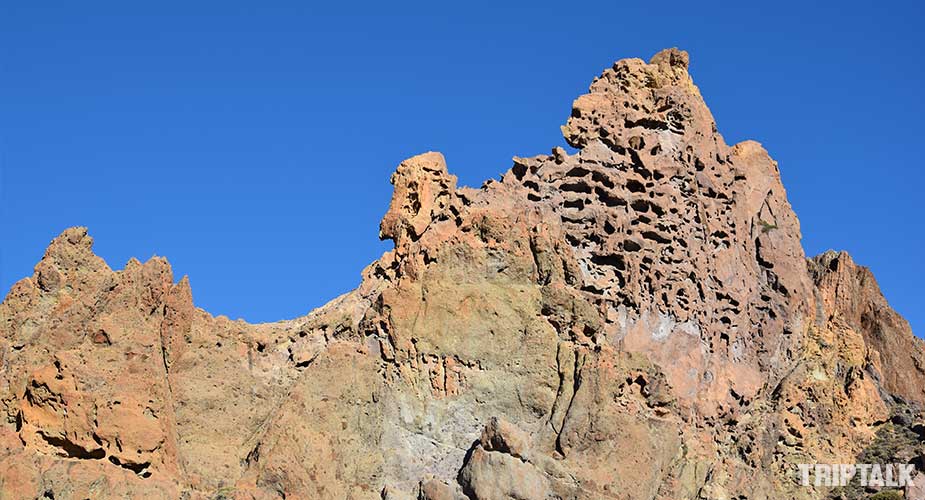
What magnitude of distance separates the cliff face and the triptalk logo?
43cm

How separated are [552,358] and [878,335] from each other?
20463 millimetres

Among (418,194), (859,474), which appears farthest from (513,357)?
(859,474)

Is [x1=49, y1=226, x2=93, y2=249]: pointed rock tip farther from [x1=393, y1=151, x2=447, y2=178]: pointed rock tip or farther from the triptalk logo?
the triptalk logo

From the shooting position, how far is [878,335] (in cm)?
6650

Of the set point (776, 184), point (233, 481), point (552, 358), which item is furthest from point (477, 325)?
point (776, 184)

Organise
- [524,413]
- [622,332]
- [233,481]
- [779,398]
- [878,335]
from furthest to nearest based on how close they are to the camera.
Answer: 1. [878,335]
2. [779,398]
3. [622,332]
4. [524,413]
5. [233,481]

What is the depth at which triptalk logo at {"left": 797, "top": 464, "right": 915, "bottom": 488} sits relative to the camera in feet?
193

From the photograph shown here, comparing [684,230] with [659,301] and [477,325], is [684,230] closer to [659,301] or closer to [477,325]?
[659,301]

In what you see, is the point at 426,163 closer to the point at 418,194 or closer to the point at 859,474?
the point at 418,194

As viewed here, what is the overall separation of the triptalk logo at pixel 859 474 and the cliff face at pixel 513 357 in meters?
0.43

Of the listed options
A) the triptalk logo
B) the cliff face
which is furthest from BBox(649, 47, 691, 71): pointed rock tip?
the triptalk logo

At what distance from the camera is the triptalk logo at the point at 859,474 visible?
193ft

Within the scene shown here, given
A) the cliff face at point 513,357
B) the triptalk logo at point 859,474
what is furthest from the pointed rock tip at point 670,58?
the triptalk logo at point 859,474

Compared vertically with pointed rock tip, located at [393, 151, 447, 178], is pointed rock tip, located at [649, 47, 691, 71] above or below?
above
